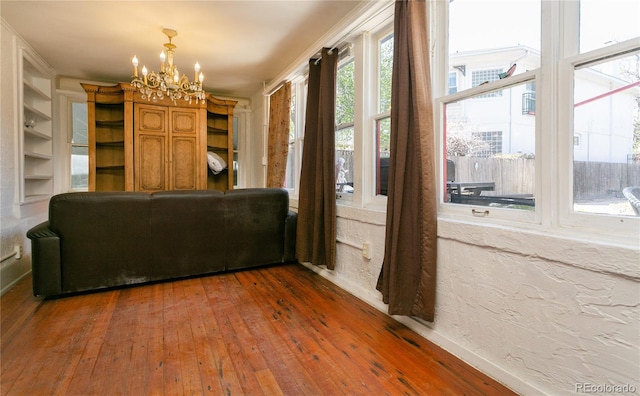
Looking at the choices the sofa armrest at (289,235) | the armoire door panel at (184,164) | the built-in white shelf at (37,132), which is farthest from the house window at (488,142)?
the built-in white shelf at (37,132)

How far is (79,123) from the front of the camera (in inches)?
175

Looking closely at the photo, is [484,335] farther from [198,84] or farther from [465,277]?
[198,84]

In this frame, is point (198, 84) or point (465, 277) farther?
point (198, 84)

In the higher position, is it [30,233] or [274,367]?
[30,233]

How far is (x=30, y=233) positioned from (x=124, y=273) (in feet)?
2.34

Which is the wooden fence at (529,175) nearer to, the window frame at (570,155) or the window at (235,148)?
the window frame at (570,155)

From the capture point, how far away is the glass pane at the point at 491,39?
1444 millimetres

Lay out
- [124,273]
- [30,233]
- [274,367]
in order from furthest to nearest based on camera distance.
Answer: [124,273]
[30,233]
[274,367]

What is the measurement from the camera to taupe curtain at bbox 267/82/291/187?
12.6 ft

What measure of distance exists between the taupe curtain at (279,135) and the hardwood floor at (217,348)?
73.9 inches

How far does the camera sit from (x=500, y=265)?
1.44m

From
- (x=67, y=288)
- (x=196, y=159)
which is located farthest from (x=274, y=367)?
(x=196, y=159)

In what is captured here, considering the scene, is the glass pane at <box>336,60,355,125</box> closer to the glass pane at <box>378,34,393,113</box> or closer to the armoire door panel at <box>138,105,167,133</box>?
the glass pane at <box>378,34,393,113</box>

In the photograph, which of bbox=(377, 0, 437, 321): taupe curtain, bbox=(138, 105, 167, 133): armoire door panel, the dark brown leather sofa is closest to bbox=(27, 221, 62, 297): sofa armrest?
the dark brown leather sofa
